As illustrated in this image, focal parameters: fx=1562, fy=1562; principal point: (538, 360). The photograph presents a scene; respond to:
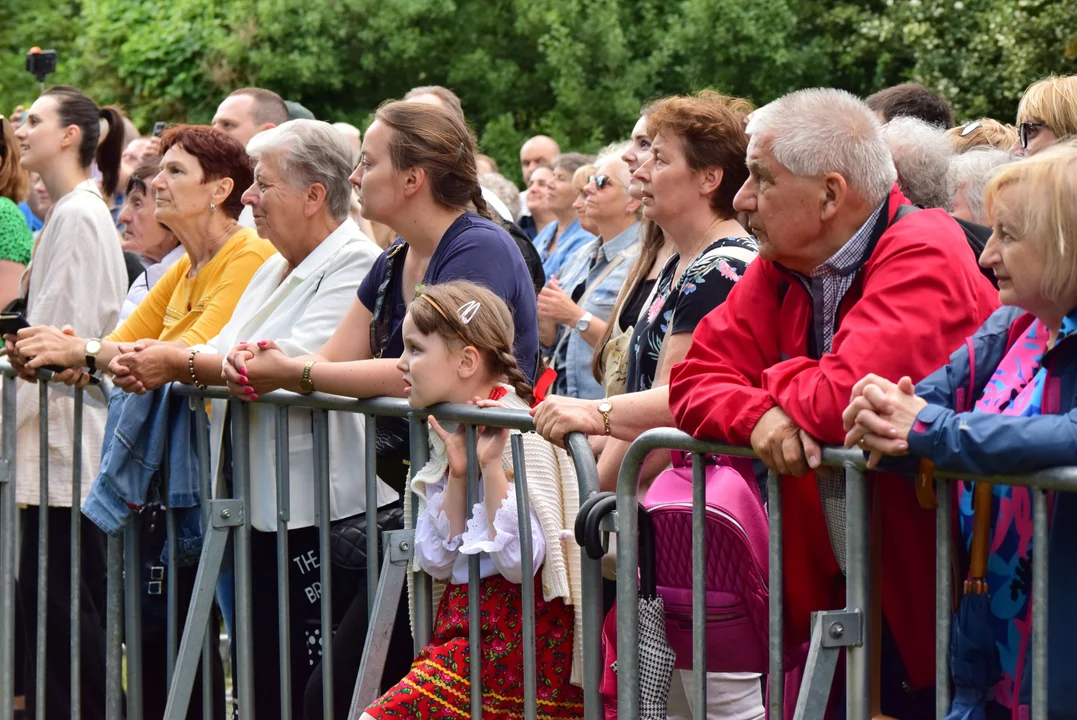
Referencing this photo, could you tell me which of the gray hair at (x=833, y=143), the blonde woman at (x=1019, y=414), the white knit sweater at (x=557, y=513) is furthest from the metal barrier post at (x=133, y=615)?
the blonde woman at (x=1019, y=414)

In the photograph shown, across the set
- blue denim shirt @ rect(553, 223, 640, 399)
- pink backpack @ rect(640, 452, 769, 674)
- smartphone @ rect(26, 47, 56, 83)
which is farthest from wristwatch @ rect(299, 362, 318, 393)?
smartphone @ rect(26, 47, 56, 83)

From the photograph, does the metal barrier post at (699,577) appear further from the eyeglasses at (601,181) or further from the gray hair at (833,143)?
the eyeglasses at (601,181)

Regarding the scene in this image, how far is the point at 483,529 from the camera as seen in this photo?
3.75 metres

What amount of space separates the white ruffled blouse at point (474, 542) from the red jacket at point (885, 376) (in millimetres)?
582

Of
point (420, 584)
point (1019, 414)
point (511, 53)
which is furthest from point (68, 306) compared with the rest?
point (511, 53)

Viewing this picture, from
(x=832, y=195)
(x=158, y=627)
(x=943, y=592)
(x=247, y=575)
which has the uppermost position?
(x=832, y=195)

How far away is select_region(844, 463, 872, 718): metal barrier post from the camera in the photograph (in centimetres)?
289

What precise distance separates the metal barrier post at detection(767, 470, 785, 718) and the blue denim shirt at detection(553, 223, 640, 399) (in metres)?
2.94

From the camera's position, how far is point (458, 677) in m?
3.81

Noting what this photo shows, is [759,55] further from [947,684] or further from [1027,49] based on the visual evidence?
[947,684]

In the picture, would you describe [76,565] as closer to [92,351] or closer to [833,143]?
[92,351]

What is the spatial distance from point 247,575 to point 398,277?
0.96 meters

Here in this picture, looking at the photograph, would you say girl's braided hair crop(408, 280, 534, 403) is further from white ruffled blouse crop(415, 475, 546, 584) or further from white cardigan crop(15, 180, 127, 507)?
white cardigan crop(15, 180, 127, 507)

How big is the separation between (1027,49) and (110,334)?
1339cm
